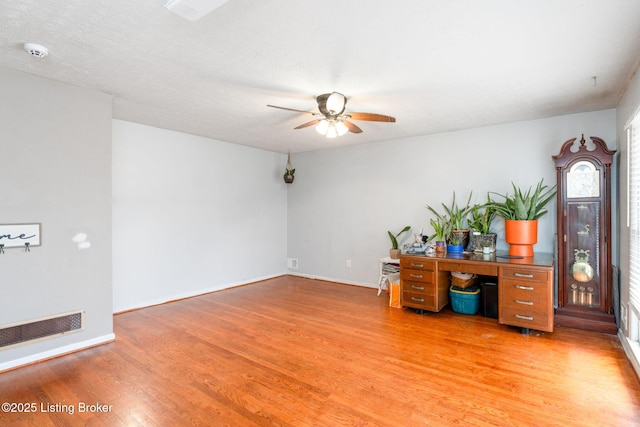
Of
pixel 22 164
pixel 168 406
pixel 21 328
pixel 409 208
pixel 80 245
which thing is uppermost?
Answer: pixel 22 164

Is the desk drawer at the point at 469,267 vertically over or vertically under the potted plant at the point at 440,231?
under

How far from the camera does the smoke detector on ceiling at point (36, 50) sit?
2.19m

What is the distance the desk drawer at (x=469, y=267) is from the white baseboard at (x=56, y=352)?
11.6 feet

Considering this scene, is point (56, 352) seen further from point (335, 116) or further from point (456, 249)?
point (456, 249)

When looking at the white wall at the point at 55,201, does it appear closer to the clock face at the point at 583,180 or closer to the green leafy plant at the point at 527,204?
the green leafy plant at the point at 527,204

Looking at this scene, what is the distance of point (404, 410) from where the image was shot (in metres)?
1.99

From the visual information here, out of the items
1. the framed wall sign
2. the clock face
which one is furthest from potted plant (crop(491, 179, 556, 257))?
the framed wall sign

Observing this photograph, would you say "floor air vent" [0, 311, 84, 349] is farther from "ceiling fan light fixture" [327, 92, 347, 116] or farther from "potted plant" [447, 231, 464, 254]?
"potted plant" [447, 231, 464, 254]

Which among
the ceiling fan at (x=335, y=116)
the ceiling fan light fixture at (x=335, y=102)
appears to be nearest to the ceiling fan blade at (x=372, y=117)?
the ceiling fan at (x=335, y=116)

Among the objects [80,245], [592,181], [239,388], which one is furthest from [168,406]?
[592,181]

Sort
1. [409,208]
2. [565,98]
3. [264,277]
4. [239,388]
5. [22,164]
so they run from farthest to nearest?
[264,277] < [409,208] < [565,98] < [22,164] < [239,388]

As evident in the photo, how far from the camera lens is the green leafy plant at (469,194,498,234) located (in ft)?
13.0

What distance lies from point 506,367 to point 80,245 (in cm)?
378

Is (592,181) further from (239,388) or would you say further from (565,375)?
(239,388)
